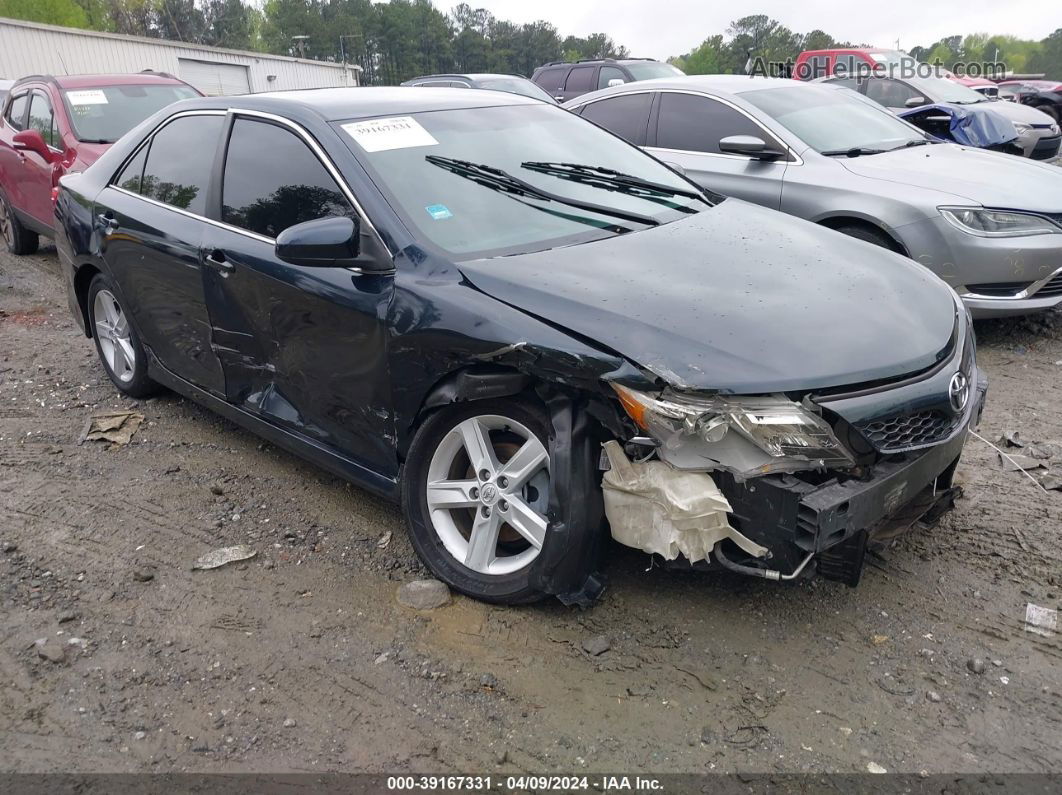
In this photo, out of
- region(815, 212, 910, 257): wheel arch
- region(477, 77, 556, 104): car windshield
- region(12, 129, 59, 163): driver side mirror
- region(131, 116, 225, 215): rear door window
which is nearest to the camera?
region(131, 116, 225, 215): rear door window

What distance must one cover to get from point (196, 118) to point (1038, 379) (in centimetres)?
479

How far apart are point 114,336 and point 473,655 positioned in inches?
129

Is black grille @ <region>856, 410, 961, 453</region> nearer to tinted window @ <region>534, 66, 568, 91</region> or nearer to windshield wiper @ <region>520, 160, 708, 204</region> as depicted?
windshield wiper @ <region>520, 160, 708, 204</region>

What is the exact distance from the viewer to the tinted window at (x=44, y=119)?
7723 millimetres

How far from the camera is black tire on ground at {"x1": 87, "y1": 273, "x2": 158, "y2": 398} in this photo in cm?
471

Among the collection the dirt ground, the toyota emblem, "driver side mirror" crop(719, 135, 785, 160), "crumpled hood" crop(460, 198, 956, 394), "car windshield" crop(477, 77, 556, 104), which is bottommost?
the dirt ground

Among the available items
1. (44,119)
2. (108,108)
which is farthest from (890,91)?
(44,119)

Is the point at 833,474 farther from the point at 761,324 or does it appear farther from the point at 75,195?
the point at 75,195

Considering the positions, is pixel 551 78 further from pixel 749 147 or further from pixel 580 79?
pixel 749 147

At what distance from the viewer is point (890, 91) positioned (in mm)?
11242

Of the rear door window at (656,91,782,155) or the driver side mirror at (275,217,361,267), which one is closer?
the driver side mirror at (275,217,361,267)

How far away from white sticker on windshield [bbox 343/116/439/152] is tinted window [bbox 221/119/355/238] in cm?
20

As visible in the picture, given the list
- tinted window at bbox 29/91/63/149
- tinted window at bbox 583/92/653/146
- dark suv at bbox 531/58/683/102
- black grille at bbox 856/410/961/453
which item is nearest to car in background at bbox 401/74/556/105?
dark suv at bbox 531/58/683/102

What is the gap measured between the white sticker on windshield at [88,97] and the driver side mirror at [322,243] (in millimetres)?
5929
